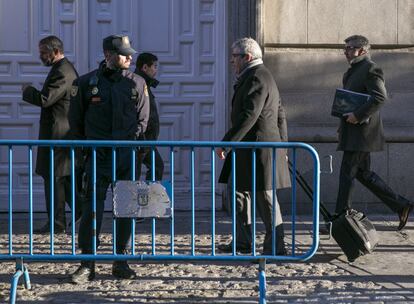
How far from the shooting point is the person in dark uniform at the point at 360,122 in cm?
920

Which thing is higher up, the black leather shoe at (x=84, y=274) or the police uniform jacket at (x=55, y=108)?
the police uniform jacket at (x=55, y=108)

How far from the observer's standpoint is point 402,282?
7.56 m

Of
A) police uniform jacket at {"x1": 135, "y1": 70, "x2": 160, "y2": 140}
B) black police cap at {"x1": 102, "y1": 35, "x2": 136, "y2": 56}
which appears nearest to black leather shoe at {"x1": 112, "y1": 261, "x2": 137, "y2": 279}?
black police cap at {"x1": 102, "y1": 35, "x2": 136, "y2": 56}

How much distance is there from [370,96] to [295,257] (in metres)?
2.59

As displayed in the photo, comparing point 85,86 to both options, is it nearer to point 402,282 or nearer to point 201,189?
point 402,282

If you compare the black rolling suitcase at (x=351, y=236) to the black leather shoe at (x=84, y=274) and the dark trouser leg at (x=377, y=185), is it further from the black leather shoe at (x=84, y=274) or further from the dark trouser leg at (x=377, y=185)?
the black leather shoe at (x=84, y=274)

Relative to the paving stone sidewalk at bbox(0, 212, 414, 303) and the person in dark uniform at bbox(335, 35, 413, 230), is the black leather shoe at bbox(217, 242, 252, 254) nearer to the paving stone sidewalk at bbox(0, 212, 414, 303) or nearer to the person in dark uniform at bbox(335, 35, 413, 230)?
the paving stone sidewalk at bbox(0, 212, 414, 303)

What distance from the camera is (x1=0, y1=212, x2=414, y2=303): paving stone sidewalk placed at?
7094 millimetres

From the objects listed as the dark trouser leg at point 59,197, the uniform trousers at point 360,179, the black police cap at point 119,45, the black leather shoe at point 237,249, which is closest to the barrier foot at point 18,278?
the black police cap at point 119,45

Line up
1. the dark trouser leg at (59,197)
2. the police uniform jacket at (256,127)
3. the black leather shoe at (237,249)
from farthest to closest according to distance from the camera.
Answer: the dark trouser leg at (59,197) → the black leather shoe at (237,249) → the police uniform jacket at (256,127)

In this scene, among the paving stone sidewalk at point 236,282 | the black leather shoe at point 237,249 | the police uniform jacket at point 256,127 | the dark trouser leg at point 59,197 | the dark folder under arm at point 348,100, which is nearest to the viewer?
the paving stone sidewalk at point 236,282

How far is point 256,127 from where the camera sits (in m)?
8.22

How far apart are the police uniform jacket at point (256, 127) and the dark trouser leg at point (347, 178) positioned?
1.29 m

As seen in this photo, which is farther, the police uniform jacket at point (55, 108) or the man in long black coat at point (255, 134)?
the police uniform jacket at point (55, 108)
